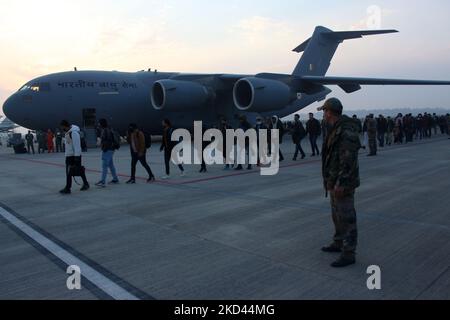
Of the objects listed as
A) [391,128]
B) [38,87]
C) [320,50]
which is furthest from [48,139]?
[320,50]

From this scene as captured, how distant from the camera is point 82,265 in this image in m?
3.94

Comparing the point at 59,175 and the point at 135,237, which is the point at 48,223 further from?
the point at 59,175

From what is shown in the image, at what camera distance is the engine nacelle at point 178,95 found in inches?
706

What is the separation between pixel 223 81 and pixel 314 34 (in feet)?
23.5

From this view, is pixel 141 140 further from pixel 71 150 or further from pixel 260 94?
pixel 260 94

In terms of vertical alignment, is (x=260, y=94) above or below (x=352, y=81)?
below

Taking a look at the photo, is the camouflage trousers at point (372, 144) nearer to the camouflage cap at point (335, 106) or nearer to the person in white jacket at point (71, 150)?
the person in white jacket at point (71, 150)

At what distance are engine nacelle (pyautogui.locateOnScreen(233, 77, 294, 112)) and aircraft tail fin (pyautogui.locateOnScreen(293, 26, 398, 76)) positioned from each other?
5.15 metres

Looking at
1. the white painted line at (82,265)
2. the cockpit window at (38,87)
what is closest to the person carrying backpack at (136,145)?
the white painted line at (82,265)

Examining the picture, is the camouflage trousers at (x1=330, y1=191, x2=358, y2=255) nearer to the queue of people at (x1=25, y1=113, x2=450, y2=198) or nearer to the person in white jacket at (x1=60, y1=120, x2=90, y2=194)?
the queue of people at (x1=25, y1=113, x2=450, y2=198)

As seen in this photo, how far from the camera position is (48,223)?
561 centimetres

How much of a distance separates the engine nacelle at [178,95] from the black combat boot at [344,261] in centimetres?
1501

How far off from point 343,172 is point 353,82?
1762 centimetres
